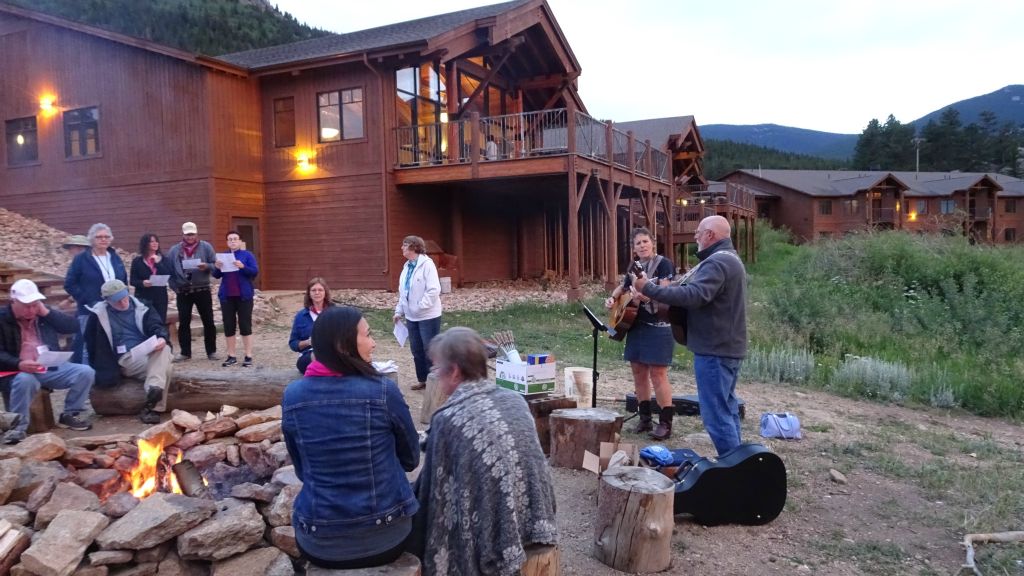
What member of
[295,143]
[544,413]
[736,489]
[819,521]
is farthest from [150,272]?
[295,143]

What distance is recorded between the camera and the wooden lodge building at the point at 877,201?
150 feet

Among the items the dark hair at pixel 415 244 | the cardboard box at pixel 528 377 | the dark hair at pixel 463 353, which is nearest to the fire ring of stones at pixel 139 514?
the dark hair at pixel 463 353

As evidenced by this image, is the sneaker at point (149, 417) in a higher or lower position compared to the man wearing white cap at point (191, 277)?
lower

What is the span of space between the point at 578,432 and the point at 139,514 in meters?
2.68

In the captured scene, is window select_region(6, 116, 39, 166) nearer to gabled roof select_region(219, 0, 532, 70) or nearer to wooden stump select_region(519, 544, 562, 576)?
gabled roof select_region(219, 0, 532, 70)

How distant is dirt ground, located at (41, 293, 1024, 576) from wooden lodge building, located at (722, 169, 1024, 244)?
1613 inches

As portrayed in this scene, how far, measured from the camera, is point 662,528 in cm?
342

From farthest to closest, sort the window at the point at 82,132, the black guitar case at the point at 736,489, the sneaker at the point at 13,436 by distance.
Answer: the window at the point at 82,132 < the sneaker at the point at 13,436 < the black guitar case at the point at 736,489

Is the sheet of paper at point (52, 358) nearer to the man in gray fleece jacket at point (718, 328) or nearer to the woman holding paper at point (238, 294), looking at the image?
the woman holding paper at point (238, 294)

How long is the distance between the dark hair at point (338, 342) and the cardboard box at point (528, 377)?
2.67m

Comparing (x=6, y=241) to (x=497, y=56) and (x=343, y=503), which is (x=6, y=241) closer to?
(x=497, y=56)

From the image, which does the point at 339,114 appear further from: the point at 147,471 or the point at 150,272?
the point at 147,471

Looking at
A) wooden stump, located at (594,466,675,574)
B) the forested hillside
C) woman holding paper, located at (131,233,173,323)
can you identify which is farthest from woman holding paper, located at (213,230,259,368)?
the forested hillside

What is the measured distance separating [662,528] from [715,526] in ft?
2.22
